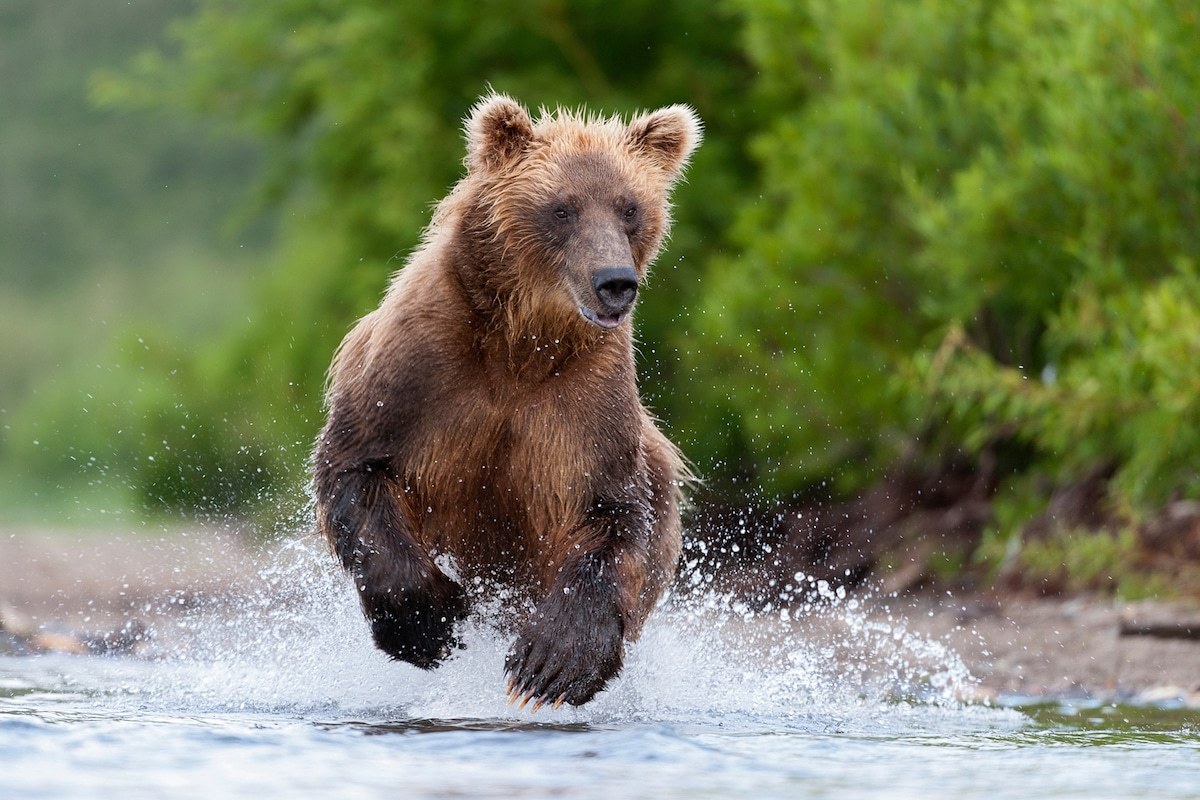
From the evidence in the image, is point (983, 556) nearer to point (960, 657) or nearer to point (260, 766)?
point (960, 657)

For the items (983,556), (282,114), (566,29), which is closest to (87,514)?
(282,114)

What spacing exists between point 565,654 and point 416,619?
0.48m

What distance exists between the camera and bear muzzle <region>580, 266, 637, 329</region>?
534 cm

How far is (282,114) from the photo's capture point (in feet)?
55.5

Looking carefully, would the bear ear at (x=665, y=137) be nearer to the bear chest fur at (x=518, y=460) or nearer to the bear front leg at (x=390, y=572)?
the bear chest fur at (x=518, y=460)

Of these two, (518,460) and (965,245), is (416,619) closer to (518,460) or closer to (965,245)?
(518,460)

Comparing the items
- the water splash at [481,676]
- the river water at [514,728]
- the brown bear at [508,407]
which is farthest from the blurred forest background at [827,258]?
the brown bear at [508,407]

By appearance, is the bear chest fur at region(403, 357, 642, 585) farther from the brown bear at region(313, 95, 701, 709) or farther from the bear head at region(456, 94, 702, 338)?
the bear head at region(456, 94, 702, 338)

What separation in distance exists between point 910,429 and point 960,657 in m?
3.21

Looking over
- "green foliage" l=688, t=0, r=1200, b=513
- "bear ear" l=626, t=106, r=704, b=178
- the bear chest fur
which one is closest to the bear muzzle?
the bear chest fur

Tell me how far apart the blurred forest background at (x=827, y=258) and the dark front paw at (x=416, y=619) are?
2.94m

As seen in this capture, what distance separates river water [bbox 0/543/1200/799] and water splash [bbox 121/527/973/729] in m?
0.01

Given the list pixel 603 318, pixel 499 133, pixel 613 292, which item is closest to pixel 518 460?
pixel 603 318

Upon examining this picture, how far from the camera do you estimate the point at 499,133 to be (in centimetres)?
589
